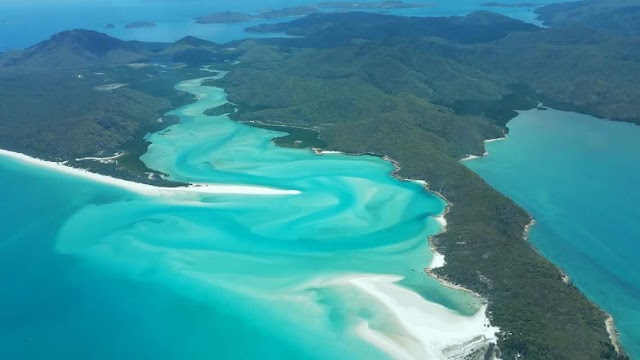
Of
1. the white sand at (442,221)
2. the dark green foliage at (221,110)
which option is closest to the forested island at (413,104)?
the dark green foliage at (221,110)

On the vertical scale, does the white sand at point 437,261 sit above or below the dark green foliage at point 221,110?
below

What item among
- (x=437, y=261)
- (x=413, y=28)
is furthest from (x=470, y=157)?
(x=413, y=28)

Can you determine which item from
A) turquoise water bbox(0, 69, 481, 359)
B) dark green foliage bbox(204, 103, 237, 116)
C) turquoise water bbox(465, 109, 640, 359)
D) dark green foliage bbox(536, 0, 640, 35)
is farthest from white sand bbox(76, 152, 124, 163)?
dark green foliage bbox(536, 0, 640, 35)

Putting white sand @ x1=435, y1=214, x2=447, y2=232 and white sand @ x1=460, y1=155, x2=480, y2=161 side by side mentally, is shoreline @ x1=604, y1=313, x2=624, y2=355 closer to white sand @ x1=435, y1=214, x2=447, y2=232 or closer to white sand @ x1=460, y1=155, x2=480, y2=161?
white sand @ x1=435, y1=214, x2=447, y2=232

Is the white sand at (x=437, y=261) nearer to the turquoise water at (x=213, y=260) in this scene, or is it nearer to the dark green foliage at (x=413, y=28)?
the turquoise water at (x=213, y=260)

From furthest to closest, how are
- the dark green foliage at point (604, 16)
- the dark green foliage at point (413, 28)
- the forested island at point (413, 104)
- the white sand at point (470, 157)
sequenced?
the dark green foliage at point (604, 16) → the dark green foliage at point (413, 28) → the white sand at point (470, 157) → the forested island at point (413, 104)
